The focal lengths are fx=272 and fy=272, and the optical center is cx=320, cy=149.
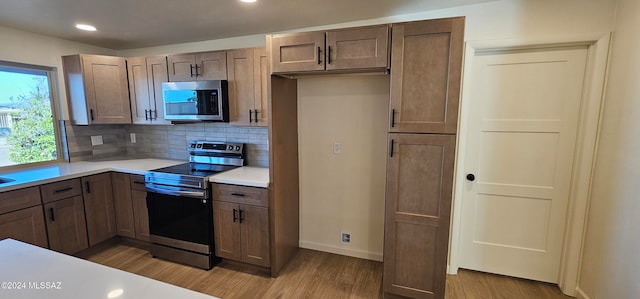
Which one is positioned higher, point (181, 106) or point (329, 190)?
point (181, 106)

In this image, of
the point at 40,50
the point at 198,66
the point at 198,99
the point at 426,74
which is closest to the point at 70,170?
the point at 40,50

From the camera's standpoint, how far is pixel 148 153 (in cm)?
353

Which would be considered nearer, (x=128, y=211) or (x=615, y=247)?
(x=615, y=247)

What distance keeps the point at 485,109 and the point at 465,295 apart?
5.01 feet

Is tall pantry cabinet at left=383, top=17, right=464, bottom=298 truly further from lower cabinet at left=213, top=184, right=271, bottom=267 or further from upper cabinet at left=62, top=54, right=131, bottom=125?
upper cabinet at left=62, top=54, right=131, bottom=125

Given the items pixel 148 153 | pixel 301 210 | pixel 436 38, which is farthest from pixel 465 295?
pixel 148 153

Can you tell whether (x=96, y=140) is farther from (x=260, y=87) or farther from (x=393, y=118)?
(x=393, y=118)

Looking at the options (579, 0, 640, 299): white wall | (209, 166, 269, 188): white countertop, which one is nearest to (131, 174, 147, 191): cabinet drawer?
(209, 166, 269, 188): white countertop

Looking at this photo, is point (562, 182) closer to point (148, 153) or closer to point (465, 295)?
point (465, 295)

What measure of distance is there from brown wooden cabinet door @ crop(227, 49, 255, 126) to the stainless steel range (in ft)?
Answer: 1.93

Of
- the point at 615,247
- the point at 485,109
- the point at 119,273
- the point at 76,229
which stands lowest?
the point at 76,229

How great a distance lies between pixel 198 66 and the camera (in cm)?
270

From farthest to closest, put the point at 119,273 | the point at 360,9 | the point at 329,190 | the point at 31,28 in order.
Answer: the point at 329,190
the point at 31,28
the point at 360,9
the point at 119,273

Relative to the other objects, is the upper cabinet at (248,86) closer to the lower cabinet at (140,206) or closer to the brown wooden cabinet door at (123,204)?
the lower cabinet at (140,206)
